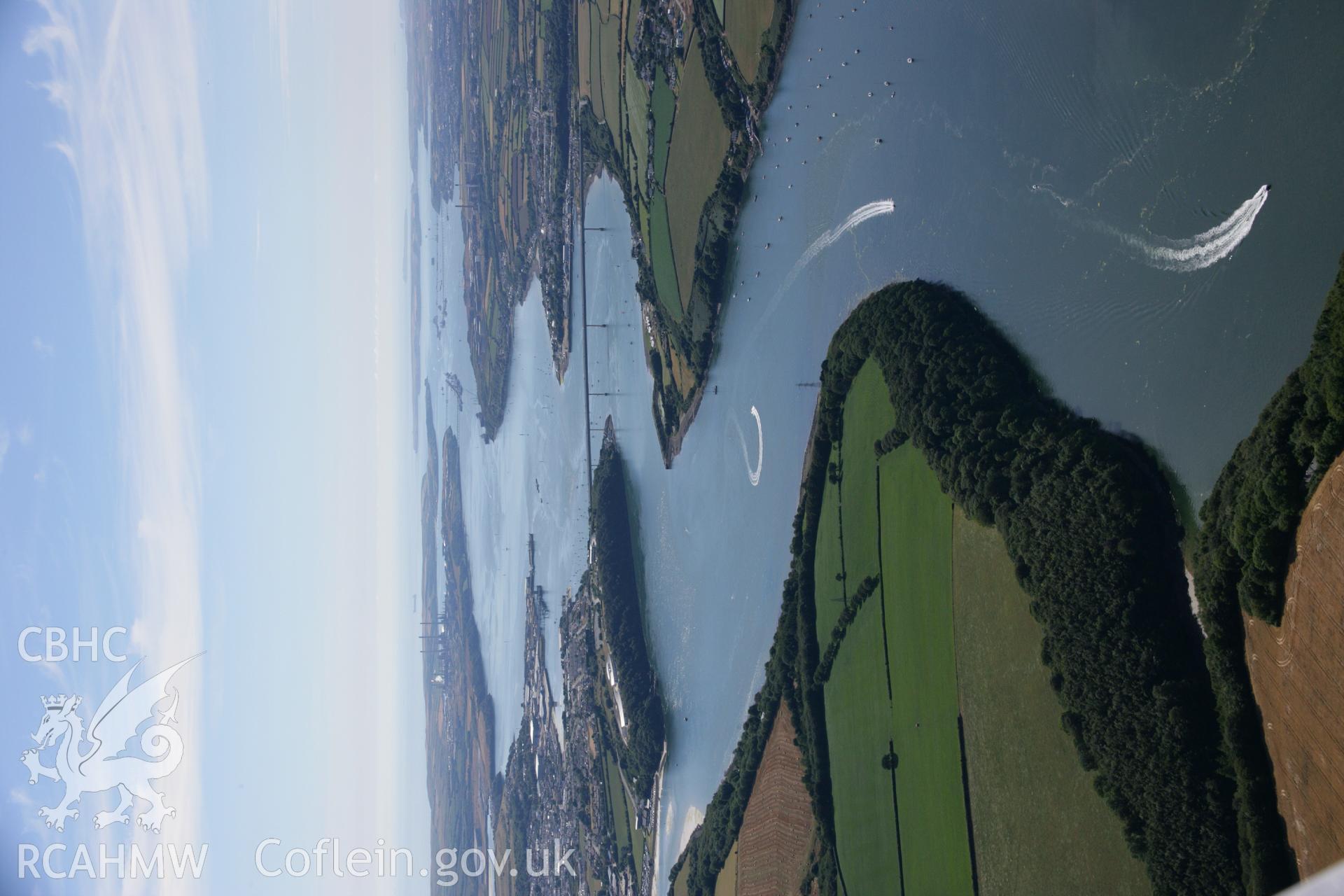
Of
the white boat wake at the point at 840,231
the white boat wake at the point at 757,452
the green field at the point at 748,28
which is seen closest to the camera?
the white boat wake at the point at 840,231

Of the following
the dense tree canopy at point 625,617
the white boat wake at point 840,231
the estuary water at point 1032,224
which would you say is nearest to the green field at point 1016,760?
the estuary water at point 1032,224

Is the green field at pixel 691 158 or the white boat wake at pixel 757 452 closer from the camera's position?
the white boat wake at pixel 757 452

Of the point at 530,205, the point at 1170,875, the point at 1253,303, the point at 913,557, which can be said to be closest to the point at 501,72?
the point at 530,205

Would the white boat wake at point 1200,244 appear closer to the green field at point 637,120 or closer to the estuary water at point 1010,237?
the estuary water at point 1010,237

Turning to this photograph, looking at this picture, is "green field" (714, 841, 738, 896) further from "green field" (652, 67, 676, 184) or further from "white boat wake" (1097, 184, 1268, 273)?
"green field" (652, 67, 676, 184)

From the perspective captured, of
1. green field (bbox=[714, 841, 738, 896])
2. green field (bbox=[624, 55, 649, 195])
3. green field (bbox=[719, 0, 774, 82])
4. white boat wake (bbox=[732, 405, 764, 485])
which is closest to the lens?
green field (bbox=[719, 0, 774, 82])

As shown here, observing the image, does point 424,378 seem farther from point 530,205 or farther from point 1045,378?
point 1045,378

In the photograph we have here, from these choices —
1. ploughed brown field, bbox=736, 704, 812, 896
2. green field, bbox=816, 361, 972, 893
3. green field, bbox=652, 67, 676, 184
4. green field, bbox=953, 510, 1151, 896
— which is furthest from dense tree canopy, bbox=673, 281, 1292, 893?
green field, bbox=652, 67, 676, 184

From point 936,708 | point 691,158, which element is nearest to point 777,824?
point 936,708
